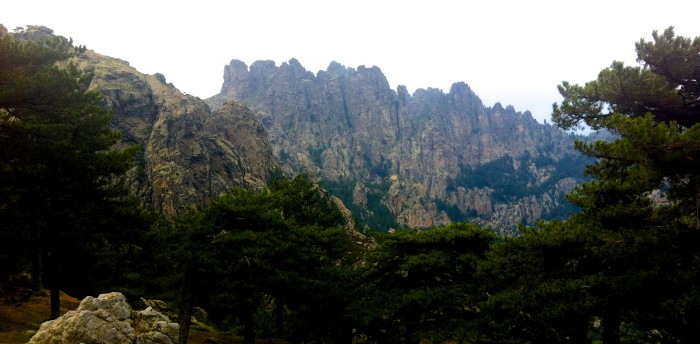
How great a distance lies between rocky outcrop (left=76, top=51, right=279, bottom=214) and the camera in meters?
91.1

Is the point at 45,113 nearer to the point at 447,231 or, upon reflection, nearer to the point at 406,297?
the point at 406,297

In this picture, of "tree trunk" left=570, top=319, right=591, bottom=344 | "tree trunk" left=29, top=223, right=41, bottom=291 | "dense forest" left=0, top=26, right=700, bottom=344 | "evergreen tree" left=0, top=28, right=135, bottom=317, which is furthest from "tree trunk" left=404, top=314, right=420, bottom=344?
"tree trunk" left=29, top=223, right=41, bottom=291

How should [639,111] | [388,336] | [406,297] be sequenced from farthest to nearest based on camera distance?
[388,336] → [406,297] → [639,111]

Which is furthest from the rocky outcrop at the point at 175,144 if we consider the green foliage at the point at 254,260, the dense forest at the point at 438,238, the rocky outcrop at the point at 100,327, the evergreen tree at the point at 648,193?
the evergreen tree at the point at 648,193

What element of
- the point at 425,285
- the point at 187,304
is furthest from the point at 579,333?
the point at 187,304

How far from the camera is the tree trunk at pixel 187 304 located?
19448mm

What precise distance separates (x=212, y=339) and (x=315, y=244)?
8.71 metres

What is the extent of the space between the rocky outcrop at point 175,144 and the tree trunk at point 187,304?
6379 cm

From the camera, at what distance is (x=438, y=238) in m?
23.9

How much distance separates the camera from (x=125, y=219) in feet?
82.2

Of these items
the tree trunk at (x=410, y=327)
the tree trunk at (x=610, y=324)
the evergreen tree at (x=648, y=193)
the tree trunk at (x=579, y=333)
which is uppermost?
the evergreen tree at (x=648, y=193)

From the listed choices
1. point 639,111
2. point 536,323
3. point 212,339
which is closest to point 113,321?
point 212,339

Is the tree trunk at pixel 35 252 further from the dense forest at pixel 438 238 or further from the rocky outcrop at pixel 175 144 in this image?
the rocky outcrop at pixel 175 144

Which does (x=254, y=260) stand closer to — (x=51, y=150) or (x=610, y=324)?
(x=51, y=150)
